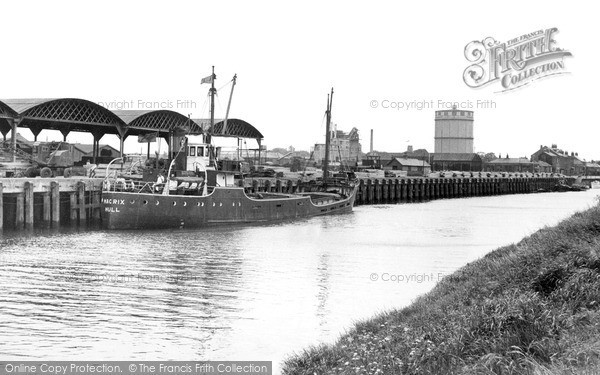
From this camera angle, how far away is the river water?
15.8 m

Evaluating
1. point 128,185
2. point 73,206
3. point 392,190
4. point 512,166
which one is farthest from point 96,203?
point 512,166

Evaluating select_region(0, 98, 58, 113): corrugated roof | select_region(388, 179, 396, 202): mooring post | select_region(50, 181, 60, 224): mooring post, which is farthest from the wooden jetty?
select_region(50, 181, 60, 224): mooring post

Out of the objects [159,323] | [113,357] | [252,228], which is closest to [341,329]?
[159,323]

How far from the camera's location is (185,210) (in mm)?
42156

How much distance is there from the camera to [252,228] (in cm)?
4397

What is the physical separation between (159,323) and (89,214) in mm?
28827

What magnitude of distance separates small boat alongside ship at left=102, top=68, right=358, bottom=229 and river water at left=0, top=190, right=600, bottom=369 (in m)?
1.53

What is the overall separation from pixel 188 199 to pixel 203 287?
795 inches

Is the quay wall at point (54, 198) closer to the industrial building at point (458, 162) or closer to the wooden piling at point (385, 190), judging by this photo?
the wooden piling at point (385, 190)

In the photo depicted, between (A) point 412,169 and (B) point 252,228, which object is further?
(A) point 412,169

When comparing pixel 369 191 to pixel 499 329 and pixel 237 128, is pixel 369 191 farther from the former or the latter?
pixel 499 329

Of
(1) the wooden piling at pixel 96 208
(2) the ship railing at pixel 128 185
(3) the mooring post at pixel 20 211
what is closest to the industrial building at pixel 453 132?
(2) the ship railing at pixel 128 185

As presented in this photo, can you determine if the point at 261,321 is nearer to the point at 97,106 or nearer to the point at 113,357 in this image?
the point at 113,357

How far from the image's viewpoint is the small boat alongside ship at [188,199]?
4016 centimetres
